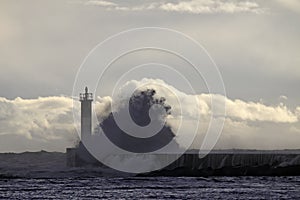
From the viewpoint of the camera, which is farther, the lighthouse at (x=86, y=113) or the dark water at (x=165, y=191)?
the lighthouse at (x=86, y=113)

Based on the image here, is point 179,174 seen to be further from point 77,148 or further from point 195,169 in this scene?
point 77,148

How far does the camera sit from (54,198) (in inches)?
2958

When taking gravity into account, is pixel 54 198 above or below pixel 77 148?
below

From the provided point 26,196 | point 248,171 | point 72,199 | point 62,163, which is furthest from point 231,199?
point 62,163

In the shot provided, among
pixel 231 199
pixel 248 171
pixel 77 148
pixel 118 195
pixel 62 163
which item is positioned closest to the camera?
pixel 231 199

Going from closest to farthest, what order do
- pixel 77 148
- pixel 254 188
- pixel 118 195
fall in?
1. pixel 118 195
2. pixel 254 188
3. pixel 77 148

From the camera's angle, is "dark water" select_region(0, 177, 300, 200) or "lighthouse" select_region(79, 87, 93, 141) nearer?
"dark water" select_region(0, 177, 300, 200)

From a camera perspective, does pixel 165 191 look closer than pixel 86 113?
Yes

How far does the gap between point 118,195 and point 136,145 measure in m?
60.0

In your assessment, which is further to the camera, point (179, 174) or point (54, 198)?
point (179, 174)

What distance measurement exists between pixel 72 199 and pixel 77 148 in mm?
60469

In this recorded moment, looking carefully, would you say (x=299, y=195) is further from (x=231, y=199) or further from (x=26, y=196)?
(x=26, y=196)

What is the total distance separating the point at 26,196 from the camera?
77.9 m

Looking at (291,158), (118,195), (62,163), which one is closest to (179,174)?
(291,158)
